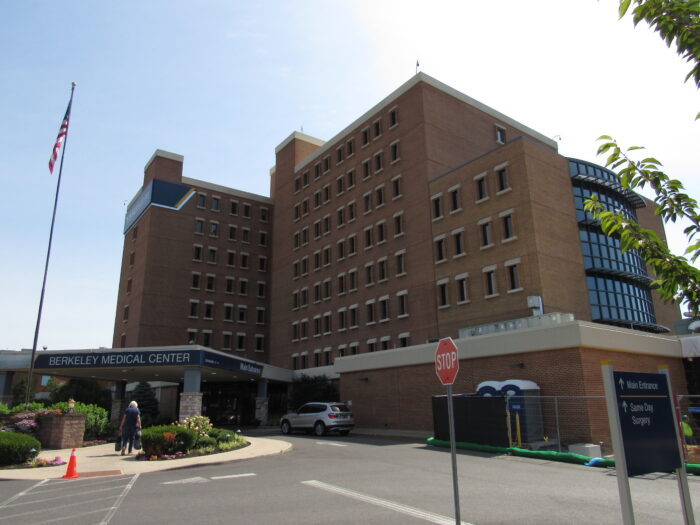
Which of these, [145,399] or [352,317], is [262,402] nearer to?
[352,317]

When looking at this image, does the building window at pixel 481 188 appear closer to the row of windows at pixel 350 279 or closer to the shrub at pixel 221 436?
the row of windows at pixel 350 279

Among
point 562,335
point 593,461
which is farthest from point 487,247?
point 593,461

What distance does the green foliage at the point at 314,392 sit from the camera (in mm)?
42844

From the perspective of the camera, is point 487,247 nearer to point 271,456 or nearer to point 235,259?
point 271,456

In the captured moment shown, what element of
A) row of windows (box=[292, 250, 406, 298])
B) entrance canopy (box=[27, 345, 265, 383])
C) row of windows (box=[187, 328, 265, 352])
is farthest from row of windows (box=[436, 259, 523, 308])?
row of windows (box=[187, 328, 265, 352])

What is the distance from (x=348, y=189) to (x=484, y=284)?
2070cm

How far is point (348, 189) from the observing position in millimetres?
51094

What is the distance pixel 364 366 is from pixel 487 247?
11190 millimetres

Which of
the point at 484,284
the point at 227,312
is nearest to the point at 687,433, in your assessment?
the point at 484,284

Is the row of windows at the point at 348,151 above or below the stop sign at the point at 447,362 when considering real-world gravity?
above

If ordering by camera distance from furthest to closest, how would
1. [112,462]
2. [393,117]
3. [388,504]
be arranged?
[393,117], [112,462], [388,504]

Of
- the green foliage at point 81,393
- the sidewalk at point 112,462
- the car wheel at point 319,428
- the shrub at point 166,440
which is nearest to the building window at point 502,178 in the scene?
the car wheel at point 319,428

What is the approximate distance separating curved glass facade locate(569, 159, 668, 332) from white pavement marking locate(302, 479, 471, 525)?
1086 inches

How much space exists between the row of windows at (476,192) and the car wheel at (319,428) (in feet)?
57.9
